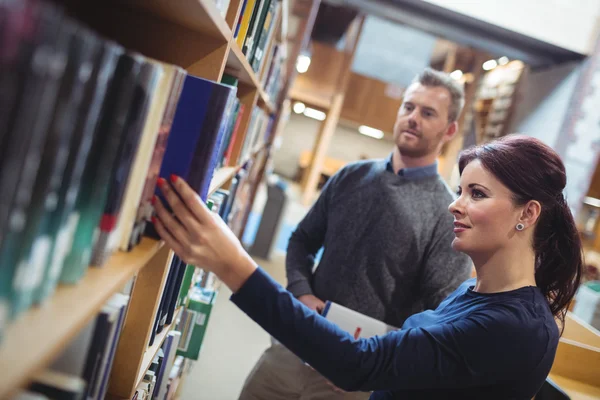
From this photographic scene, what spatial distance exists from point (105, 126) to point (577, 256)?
1.32 metres

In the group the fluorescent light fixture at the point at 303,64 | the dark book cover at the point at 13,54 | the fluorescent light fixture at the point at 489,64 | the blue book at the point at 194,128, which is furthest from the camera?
the fluorescent light fixture at the point at 303,64

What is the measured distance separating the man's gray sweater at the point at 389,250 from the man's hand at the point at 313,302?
0.03m

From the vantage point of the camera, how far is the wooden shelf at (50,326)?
387 mm

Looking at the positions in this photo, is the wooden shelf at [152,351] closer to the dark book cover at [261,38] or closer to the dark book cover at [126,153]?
the dark book cover at [126,153]

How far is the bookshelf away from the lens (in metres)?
0.42

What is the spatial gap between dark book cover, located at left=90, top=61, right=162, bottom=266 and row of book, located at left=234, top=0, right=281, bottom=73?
788 mm

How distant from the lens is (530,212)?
1.21 m

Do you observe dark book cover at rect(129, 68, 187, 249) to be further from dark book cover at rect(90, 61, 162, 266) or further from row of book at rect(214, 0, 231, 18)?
row of book at rect(214, 0, 231, 18)

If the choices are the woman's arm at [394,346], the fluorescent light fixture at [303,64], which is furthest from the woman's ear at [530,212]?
the fluorescent light fixture at [303,64]

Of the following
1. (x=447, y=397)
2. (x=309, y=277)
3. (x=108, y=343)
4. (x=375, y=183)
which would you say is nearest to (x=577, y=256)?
(x=447, y=397)

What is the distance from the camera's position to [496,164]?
4.00 feet

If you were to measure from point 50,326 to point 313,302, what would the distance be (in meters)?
1.46

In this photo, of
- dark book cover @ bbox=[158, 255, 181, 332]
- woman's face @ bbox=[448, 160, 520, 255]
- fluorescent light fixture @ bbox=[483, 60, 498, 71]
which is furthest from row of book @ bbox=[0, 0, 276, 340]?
fluorescent light fixture @ bbox=[483, 60, 498, 71]

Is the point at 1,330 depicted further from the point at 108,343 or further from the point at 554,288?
the point at 554,288
